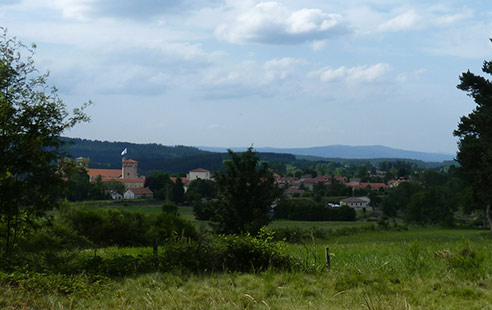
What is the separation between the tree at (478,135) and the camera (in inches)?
1201

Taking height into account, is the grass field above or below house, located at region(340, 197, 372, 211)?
above

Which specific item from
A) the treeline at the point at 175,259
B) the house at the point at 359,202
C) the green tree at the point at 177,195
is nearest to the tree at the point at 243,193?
the treeline at the point at 175,259

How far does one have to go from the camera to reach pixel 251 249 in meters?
10.7

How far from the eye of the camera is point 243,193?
34062 mm

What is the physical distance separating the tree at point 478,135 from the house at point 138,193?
93053 millimetres

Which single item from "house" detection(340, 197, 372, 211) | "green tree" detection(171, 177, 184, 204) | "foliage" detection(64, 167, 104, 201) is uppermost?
"foliage" detection(64, 167, 104, 201)

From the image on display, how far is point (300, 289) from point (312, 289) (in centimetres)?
22

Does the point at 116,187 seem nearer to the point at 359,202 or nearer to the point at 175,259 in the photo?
the point at 359,202

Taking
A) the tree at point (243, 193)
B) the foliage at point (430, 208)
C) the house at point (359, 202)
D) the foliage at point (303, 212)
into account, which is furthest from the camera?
the house at point (359, 202)

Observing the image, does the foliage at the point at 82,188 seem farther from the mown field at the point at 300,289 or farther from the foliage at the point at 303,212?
the foliage at the point at 303,212

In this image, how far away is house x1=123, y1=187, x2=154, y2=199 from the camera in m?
121

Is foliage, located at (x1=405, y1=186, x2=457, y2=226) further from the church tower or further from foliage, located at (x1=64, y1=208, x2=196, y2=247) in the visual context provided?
the church tower

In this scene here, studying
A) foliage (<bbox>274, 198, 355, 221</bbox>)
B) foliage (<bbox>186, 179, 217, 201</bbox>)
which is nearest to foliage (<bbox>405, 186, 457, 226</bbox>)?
foliage (<bbox>274, 198, 355, 221</bbox>)

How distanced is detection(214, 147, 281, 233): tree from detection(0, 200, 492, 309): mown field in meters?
23.4
